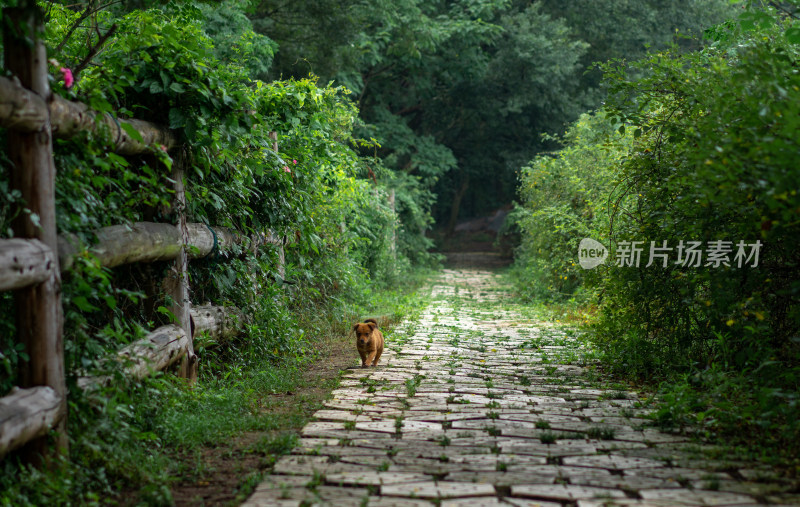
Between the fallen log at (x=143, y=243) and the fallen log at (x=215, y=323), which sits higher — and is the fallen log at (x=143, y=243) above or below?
above

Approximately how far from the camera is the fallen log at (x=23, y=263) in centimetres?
298

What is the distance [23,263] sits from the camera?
10.1 ft

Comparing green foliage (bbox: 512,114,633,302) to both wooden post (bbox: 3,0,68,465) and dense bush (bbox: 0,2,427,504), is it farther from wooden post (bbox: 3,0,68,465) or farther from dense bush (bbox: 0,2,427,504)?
wooden post (bbox: 3,0,68,465)

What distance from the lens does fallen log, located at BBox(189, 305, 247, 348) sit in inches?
223

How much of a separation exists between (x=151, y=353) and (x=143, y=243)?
75cm

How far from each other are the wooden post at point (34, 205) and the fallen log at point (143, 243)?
20cm

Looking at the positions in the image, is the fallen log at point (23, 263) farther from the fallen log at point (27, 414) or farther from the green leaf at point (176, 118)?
the green leaf at point (176, 118)

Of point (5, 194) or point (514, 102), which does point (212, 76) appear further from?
point (514, 102)

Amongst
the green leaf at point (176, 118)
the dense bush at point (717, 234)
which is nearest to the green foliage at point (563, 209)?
the dense bush at point (717, 234)

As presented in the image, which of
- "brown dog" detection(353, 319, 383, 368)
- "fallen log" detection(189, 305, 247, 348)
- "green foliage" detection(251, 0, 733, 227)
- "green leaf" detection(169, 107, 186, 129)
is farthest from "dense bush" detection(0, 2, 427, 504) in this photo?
"green foliage" detection(251, 0, 733, 227)

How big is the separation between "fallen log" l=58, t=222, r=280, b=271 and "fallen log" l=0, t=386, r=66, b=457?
66 centimetres

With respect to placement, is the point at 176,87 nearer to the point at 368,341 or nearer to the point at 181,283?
the point at 181,283

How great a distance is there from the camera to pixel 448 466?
3.85 m

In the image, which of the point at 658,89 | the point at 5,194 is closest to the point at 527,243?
the point at 658,89
